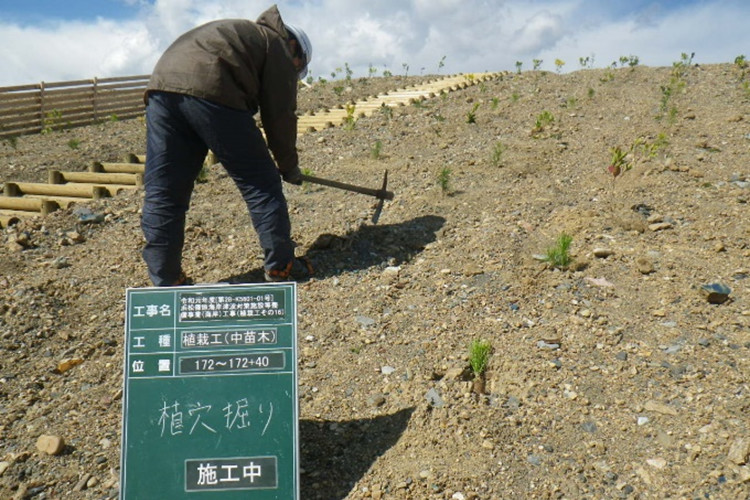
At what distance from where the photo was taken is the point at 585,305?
382 centimetres

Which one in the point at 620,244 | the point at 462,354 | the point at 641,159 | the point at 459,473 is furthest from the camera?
the point at 641,159

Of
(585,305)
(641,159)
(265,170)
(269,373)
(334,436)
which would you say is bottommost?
(334,436)

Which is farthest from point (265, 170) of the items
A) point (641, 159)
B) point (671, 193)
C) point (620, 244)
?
point (641, 159)

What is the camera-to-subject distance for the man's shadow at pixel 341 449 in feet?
9.26

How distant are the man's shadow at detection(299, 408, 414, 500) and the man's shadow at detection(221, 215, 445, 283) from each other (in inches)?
59.4

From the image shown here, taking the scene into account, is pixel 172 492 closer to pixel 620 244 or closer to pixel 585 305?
pixel 585 305

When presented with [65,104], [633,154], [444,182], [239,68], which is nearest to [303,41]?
[239,68]

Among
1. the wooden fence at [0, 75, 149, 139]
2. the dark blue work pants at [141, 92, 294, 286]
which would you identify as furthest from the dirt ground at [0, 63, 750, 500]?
the wooden fence at [0, 75, 149, 139]

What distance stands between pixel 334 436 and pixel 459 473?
1.97 ft

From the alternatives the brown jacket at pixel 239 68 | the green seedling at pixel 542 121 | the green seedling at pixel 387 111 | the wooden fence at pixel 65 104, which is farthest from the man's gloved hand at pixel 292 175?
the wooden fence at pixel 65 104

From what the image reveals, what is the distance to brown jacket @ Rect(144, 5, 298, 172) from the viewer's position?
3.76 m

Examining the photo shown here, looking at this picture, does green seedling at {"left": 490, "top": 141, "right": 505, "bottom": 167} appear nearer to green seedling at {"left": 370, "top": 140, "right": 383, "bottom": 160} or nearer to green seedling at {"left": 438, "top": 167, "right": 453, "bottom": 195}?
green seedling at {"left": 438, "top": 167, "right": 453, "bottom": 195}

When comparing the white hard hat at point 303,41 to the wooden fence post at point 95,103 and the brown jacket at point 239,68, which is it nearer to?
the brown jacket at point 239,68

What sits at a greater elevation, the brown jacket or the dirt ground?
the brown jacket
